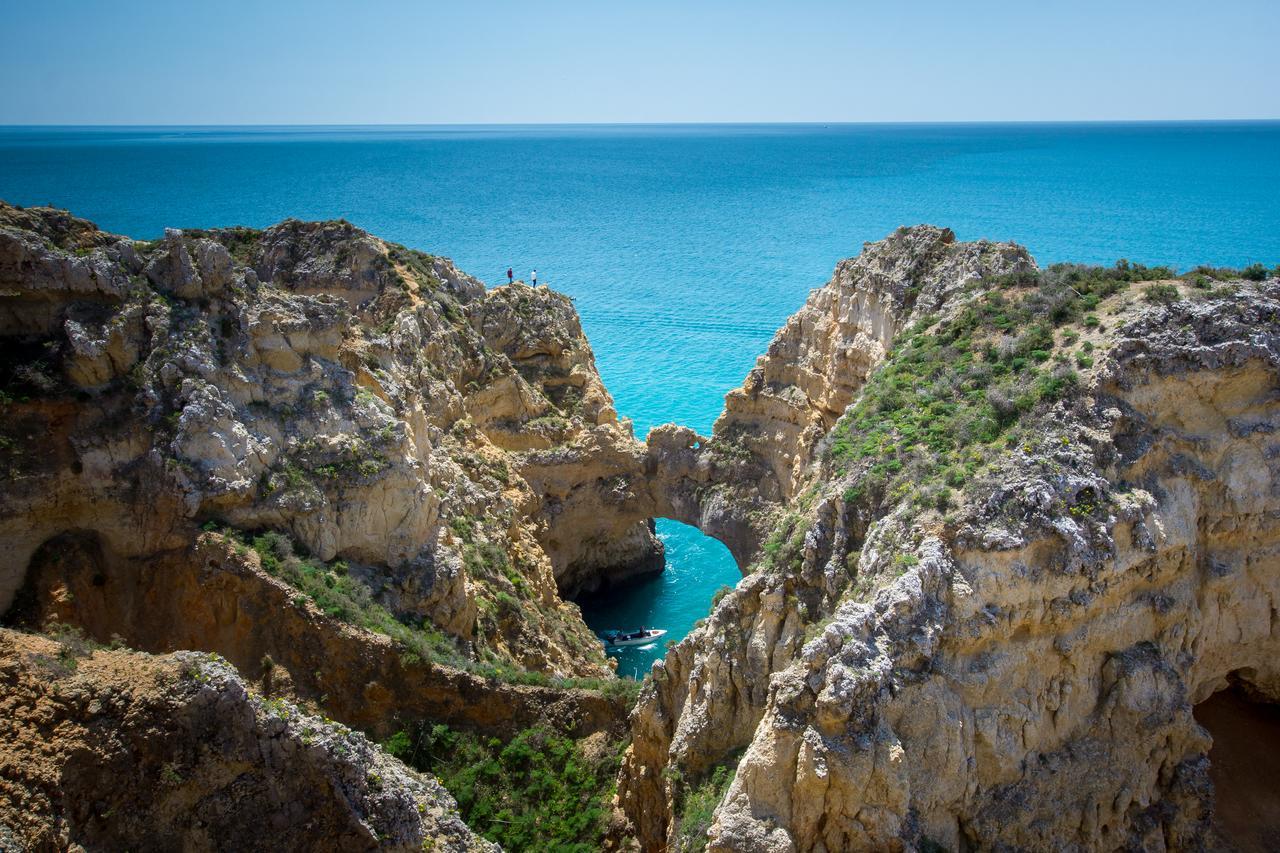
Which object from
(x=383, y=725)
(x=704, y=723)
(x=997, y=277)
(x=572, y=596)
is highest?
(x=997, y=277)

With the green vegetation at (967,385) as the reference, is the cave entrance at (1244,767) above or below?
below

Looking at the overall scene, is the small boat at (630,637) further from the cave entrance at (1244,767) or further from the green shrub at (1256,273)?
the green shrub at (1256,273)

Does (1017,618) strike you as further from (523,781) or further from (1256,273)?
(523,781)

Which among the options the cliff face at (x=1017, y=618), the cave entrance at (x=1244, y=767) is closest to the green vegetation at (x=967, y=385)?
the cliff face at (x=1017, y=618)

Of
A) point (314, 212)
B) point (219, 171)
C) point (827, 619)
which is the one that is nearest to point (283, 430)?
point (827, 619)

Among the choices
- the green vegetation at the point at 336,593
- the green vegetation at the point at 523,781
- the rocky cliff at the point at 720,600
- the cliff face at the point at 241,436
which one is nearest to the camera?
the rocky cliff at the point at 720,600

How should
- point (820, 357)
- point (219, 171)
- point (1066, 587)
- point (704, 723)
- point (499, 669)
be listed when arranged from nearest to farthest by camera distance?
1. point (1066, 587)
2. point (704, 723)
3. point (499, 669)
4. point (820, 357)
5. point (219, 171)

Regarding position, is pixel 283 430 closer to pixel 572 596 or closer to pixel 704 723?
pixel 704 723
